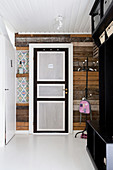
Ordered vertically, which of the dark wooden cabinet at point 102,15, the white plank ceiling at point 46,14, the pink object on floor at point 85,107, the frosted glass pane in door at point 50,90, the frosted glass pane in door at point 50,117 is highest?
the white plank ceiling at point 46,14

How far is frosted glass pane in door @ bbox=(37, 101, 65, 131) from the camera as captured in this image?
5043mm

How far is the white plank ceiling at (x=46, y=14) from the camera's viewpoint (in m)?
3.33

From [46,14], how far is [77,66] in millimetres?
1698

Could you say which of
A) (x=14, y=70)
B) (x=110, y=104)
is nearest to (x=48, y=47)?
(x=14, y=70)

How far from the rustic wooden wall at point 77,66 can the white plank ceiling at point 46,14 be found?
211 mm

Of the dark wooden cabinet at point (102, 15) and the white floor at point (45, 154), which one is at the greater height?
the dark wooden cabinet at point (102, 15)

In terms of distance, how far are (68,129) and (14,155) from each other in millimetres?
1892

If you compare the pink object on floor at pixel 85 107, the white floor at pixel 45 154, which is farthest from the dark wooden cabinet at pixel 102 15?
the white floor at pixel 45 154

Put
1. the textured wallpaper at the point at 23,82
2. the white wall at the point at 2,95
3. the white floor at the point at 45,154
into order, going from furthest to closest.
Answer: the textured wallpaper at the point at 23,82
the white wall at the point at 2,95
the white floor at the point at 45,154

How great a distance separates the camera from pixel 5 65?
412 centimetres

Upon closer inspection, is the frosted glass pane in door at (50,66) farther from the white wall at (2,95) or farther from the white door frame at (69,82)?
the white wall at (2,95)

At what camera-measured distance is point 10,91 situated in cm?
455

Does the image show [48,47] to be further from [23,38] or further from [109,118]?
[109,118]

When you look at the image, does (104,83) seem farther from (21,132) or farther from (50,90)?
(21,132)
